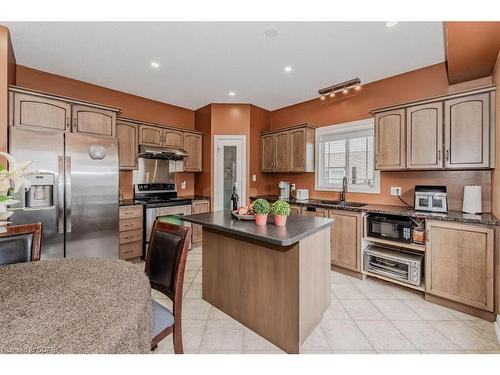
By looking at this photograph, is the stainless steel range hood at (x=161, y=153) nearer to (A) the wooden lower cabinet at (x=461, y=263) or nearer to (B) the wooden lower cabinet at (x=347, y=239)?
(B) the wooden lower cabinet at (x=347, y=239)

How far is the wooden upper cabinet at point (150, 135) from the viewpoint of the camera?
12.5ft

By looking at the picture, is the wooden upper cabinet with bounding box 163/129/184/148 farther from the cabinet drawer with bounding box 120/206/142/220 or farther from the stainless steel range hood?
the cabinet drawer with bounding box 120/206/142/220

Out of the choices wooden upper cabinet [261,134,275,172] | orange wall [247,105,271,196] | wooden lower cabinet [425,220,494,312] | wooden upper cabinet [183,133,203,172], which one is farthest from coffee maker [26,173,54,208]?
wooden lower cabinet [425,220,494,312]

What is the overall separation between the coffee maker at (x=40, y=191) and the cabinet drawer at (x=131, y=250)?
1.14 metres

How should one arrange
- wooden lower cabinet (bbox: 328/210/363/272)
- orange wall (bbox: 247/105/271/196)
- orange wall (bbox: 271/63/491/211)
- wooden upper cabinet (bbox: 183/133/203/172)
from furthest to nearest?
orange wall (bbox: 247/105/271/196)
wooden upper cabinet (bbox: 183/133/203/172)
wooden lower cabinet (bbox: 328/210/363/272)
orange wall (bbox: 271/63/491/211)


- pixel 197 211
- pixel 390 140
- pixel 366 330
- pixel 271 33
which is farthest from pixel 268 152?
pixel 366 330

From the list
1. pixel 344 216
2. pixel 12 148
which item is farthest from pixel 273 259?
pixel 12 148

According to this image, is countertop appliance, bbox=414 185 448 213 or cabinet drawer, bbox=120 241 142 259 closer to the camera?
countertop appliance, bbox=414 185 448 213

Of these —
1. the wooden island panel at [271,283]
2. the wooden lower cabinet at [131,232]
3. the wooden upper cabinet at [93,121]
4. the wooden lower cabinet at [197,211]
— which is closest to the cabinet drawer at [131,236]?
the wooden lower cabinet at [131,232]

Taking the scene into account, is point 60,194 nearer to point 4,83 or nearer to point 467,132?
point 4,83

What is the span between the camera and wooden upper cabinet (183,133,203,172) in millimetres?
4441

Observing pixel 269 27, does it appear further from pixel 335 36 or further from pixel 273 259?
pixel 273 259

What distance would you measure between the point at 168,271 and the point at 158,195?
3.04 meters

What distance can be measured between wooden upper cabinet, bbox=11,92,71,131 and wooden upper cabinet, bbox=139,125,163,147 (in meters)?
Answer: 1.07
